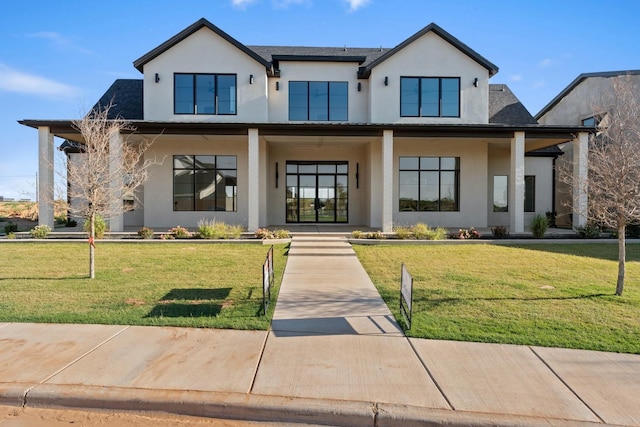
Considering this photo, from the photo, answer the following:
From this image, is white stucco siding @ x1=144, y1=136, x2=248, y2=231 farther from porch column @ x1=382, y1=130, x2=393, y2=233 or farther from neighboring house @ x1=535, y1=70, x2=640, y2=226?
neighboring house @ x1=535, y1=70, x2=640, y2=226

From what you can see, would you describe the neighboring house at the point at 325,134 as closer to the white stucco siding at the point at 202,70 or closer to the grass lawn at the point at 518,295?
the white stucco siding at the point at 202,70

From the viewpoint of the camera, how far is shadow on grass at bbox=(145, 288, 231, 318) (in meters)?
6.38

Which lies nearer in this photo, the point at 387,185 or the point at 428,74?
the point at 387,185

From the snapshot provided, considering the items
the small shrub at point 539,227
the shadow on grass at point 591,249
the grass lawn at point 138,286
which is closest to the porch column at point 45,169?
the grass lawn at point 138,286

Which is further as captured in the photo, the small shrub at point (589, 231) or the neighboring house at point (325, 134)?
the neighboring house at point (325, 134)

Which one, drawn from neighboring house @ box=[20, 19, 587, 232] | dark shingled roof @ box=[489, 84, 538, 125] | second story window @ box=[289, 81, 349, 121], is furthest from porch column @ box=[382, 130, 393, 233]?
dark shingled roof @ box=[489, 84, 538, 125]

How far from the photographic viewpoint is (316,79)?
19.0 metres

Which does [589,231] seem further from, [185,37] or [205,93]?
[185,37]

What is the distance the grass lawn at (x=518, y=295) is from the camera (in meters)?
5.55

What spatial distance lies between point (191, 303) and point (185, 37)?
14731 mm

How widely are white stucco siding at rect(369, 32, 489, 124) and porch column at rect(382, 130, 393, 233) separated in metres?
1.94

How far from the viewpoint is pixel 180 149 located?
62.3 ft

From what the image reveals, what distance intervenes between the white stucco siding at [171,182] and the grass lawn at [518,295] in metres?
8.31

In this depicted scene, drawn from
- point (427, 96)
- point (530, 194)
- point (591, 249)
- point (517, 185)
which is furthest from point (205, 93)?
point (530, 194)
